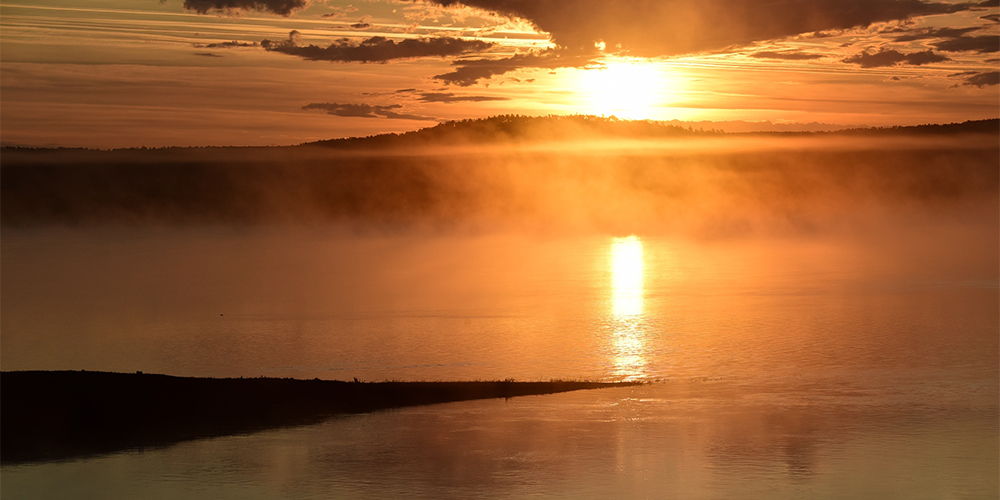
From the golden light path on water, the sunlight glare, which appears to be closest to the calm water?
the golden light path on water

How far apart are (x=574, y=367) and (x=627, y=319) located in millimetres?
19362

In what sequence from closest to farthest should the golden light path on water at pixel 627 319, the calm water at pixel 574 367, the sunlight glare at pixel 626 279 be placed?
the calm water at pixel 574 367 → the golden light path on water at pixel 627 319 → the sunlight glare at pixel 626 279

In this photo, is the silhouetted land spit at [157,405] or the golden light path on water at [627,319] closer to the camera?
the silhouetted land spit at [157,405]

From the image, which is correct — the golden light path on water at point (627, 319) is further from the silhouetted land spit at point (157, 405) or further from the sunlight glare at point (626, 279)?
the silhouetted land spit at point (157, 405)

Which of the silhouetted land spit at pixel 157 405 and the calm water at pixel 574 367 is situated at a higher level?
the silhouetted land spit at pixel 157 405

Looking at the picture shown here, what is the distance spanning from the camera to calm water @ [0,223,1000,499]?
20.9 meters

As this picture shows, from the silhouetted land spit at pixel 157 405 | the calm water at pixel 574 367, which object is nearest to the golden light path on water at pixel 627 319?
the calm water at pixel 574 367

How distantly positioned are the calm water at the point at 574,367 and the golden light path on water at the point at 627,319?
0.24 metres

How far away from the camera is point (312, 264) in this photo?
11069cm

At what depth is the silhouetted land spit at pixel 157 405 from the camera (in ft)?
73.1

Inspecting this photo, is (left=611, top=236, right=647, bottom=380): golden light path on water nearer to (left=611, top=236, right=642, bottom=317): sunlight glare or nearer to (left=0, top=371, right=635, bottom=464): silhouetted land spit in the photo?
(left=611, top=236, right=642, bottom=317): sunlight glare

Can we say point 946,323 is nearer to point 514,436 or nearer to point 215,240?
point 514,436

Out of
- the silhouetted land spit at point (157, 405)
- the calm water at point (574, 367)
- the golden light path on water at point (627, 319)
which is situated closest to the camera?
the calm water at point (574, 367)

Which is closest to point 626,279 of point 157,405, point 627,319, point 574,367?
point 627,319
